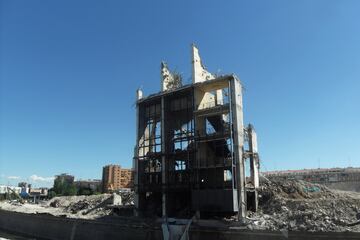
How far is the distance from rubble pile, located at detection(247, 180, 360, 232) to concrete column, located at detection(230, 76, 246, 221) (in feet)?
7.13

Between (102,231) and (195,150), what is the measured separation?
15.4 metres

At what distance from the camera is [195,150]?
4938cm

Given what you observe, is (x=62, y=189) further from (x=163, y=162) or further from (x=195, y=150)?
(x=195, y=150)

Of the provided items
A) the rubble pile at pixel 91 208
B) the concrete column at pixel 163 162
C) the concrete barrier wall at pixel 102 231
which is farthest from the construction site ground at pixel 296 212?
the concrete column at pixel 163 162

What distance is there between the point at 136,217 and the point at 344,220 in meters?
27.7

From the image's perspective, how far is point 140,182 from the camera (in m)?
55.7

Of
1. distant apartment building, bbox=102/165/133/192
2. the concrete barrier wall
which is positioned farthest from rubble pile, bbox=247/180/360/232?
distant apartment building, bbox=102/165/133/192

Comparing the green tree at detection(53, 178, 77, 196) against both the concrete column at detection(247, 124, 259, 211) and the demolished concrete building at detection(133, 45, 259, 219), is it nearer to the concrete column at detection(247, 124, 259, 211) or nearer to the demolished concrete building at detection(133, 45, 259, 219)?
the demolished concrete building at detection(133, 45, 259, 219)

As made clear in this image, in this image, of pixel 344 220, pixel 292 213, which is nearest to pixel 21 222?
pixel 292 213

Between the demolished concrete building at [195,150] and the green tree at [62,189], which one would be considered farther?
the green tree at [62,189]

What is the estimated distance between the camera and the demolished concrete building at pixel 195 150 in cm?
4578

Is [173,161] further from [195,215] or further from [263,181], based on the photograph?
[263,181]

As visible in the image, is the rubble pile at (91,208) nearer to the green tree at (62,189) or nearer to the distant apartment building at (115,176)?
the green tree at (62,189)

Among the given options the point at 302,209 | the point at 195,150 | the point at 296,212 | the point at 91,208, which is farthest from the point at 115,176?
the point at 296,212
